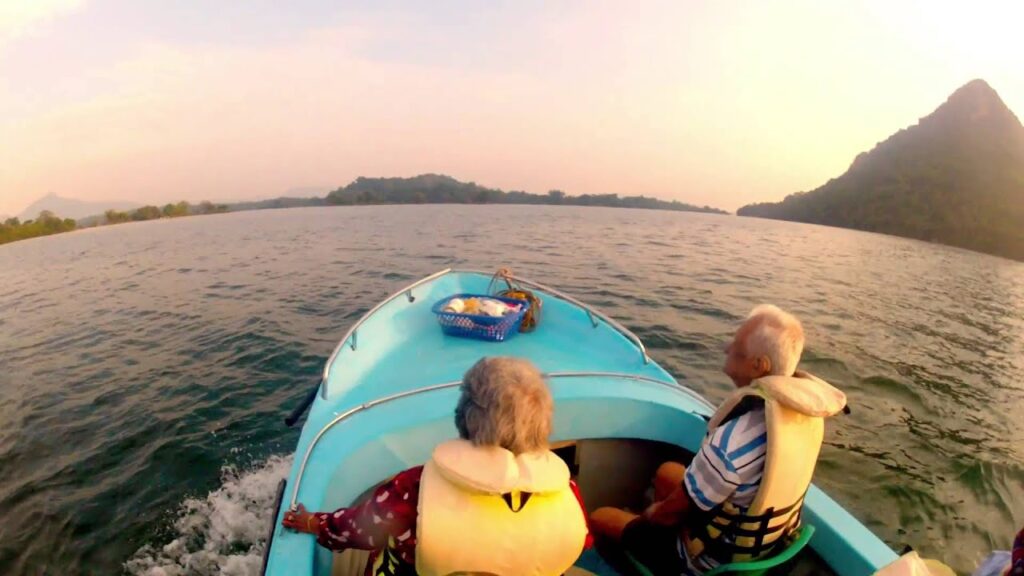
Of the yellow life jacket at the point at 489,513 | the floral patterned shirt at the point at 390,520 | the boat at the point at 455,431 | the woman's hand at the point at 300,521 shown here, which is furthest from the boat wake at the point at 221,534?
the yellow life jacket at the point at 489,513

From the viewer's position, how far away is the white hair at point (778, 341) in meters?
2.03

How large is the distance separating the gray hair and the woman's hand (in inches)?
44.0

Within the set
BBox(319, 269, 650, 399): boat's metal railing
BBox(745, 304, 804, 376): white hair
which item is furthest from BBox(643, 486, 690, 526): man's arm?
BBox(319, 269, 650, 399): boat's metal railing

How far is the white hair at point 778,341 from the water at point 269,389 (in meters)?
4.55

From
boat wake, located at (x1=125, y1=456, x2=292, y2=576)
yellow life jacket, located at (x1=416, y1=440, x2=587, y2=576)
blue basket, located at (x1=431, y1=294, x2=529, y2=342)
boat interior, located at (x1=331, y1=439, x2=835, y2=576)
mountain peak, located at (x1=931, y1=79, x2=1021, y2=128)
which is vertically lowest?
boat wake, located at (x1=125, y1=456, x2=292, y2=576)

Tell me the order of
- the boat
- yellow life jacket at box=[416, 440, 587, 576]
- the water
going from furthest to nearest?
the water
the boat
yellow life jacket at box=[416, 440, 587, 576]

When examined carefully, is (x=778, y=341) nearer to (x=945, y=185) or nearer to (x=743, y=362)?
(x=743, y=362)

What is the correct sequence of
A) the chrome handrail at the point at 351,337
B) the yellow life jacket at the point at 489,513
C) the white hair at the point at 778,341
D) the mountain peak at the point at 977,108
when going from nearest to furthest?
the yellow life jacket at the point at 489,513, the white hair at the point at 778,341, the chrome handrail at the point at 351,337, the mountain peak at the point at 977,108

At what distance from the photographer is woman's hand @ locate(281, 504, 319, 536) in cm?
208

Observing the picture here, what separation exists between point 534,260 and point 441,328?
51.3ft

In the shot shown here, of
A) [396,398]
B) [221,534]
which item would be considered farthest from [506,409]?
[221,534]

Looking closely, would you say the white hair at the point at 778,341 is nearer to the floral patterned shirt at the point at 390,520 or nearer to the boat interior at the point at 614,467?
the floral patterned shirt at the point at 390,520

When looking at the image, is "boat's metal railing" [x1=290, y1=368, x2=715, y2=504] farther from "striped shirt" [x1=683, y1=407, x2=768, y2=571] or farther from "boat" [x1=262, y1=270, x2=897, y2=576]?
"striped shirt" [x1=683, y1=407, x2=768, y2=571]

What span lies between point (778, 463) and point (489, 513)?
1.31 metres
